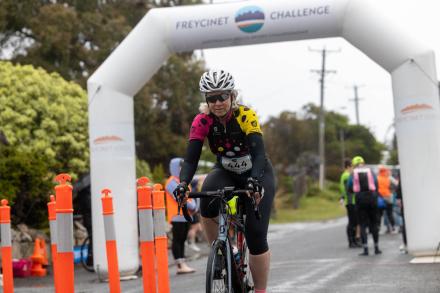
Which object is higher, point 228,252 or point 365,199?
point 365,199

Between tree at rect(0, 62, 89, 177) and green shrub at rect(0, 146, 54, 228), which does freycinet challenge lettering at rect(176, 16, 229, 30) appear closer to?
green shrub at rect(0, 146, 54, 228)

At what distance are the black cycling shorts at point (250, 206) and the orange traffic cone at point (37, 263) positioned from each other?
8454 millimetres

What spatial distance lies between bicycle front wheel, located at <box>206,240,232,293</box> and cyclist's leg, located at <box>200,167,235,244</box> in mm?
503

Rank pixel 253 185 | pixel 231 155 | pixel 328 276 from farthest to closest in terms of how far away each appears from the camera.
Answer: pixel 328 276, pixel 231 155, pixel 253 185

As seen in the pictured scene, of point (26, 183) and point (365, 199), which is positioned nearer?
point (365, 199)

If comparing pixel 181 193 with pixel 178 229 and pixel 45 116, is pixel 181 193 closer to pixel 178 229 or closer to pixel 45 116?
pixel 178 229

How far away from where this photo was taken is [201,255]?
1836cm

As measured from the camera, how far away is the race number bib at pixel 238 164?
6.98 metres

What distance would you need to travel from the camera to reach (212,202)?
6711 millimetres

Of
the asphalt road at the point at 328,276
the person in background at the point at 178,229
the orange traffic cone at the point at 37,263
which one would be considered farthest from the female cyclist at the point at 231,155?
the orange traffic cone at the point at 37,263

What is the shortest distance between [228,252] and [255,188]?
20.2 inches

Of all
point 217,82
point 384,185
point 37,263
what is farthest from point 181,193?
point 384,185

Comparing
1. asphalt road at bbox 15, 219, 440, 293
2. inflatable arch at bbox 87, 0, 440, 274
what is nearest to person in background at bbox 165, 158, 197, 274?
asphalt road at bbox 15, 219, 440, 293

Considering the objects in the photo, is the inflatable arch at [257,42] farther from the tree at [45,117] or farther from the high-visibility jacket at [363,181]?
the tree at [45,117]
